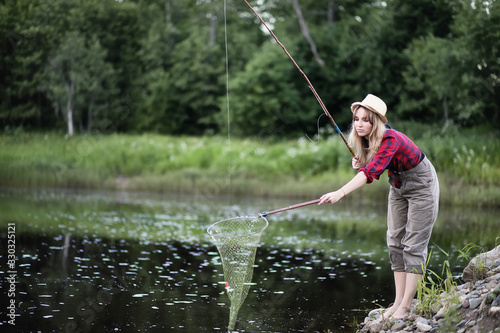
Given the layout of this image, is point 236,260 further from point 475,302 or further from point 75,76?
point 75,76

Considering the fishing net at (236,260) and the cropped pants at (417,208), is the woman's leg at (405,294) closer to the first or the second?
the cropped pants at (417,208)

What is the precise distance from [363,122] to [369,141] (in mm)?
150

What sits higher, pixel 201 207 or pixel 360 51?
pixel 360 51

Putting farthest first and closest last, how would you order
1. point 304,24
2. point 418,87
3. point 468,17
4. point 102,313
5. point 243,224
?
point 304,24, point 418,87, point 468,17, point 243,224, point 102,313

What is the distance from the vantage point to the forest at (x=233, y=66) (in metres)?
19.4

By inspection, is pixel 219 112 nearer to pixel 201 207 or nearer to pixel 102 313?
pixel 201 207

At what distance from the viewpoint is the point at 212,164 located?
18578mm

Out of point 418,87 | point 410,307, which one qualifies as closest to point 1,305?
point 410,307

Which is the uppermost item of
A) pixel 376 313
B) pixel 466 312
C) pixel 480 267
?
pixel 480 267

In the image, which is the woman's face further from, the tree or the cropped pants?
the tree

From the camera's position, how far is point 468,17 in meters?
15.9

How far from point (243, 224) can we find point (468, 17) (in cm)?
1188

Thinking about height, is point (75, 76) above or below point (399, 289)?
above

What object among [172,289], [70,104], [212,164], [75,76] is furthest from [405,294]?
[70,104]
